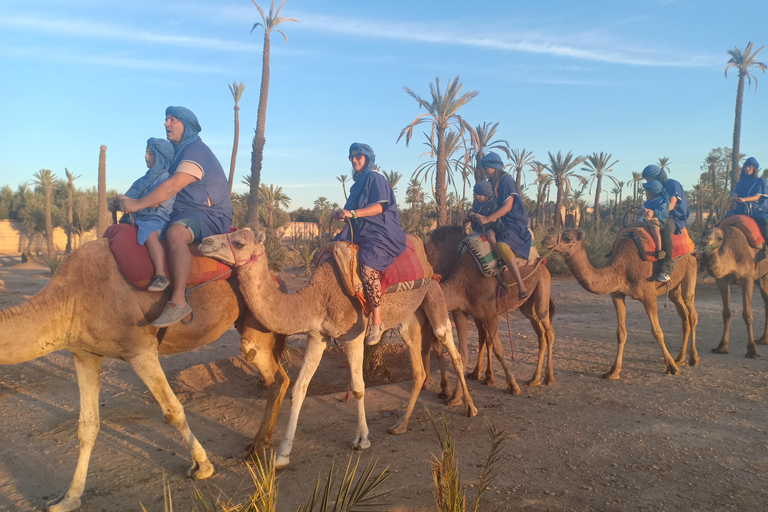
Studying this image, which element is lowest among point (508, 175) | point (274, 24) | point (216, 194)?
point (216, 194)

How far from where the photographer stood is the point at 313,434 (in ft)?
16.4

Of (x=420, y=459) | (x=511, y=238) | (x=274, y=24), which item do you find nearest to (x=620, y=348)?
(x=511, y=238)

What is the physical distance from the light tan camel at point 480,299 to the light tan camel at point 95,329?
3.17 metres

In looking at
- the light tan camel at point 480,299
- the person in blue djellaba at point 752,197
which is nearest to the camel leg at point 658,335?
the light tan camel at point 480,299

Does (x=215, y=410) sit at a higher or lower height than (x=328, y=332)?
lower

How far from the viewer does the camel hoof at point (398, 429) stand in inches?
200

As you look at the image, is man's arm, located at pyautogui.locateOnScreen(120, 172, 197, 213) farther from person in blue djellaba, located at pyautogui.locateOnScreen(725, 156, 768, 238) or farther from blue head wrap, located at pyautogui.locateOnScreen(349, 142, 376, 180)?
person in blue djellaba, located at pyautogui.locateOnScreen(725, 156, 768, 238)

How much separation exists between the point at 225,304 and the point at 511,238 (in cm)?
377

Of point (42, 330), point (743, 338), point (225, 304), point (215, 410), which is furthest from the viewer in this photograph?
point (743, 338)

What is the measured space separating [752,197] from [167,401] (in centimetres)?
1005

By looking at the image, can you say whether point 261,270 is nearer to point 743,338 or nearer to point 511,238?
point 511,238

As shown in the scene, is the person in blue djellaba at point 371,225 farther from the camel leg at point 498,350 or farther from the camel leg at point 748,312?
the camel leg at point 748,312

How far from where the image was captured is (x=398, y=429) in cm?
510

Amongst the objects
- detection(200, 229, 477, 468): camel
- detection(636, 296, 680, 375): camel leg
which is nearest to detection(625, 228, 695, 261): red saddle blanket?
detection(636, 296, 680, 375): camel leg
